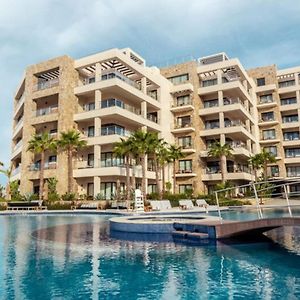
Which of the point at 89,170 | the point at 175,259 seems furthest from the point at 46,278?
the point at 89,170

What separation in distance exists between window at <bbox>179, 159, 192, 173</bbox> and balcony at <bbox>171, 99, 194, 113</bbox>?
25.4 feet

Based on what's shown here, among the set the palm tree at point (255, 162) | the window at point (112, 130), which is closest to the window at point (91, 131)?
the window at point (112, 130)

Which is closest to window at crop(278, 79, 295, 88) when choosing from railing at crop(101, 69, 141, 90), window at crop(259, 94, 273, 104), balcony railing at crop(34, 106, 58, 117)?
window at crop(259, 94, 273, 104)

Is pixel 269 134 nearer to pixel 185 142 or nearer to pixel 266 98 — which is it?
pixel 266 98

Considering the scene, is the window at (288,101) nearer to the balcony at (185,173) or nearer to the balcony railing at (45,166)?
the balcony at (185,173)

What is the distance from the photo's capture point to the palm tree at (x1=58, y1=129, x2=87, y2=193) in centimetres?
3641

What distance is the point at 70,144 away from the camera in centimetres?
3662

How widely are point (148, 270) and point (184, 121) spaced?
1666 inches

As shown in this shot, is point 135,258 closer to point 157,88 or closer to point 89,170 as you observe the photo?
point 89,170

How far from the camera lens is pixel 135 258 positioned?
973 centimetres

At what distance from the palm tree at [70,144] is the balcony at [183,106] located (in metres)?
16.8

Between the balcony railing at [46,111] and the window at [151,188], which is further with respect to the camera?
the window at [151,188]

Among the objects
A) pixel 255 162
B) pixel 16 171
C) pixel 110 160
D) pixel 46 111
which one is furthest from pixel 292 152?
pixel 16 171

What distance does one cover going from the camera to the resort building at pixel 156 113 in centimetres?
3838
